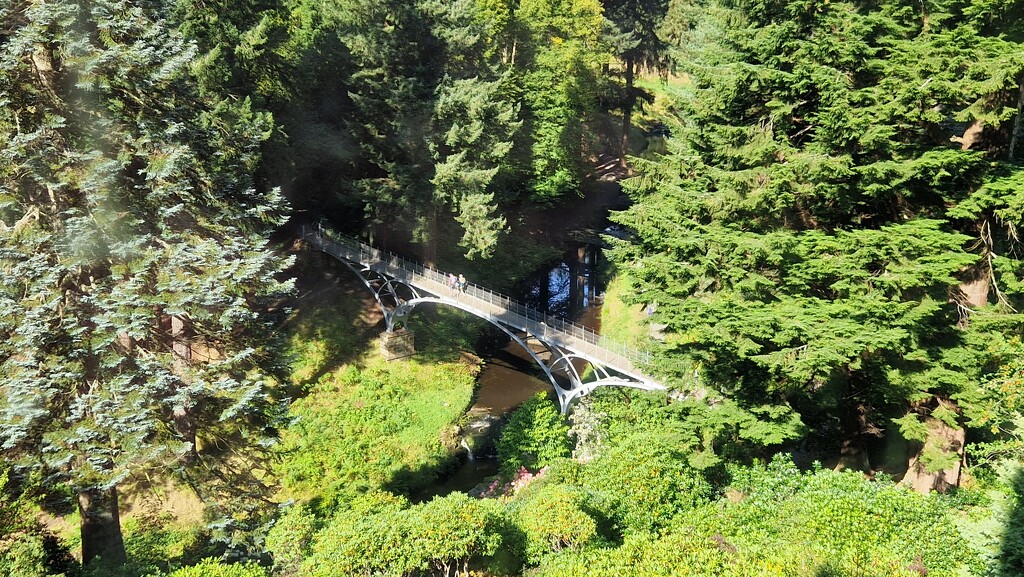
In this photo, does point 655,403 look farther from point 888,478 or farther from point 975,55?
point 975,55

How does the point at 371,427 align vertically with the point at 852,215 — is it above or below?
below

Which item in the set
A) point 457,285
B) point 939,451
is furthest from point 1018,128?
point 457,285

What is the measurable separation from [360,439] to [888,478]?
19.6 metres

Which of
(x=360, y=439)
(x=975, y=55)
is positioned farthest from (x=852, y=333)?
(x=360, y=439)

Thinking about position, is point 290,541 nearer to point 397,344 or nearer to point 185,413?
point 185,413

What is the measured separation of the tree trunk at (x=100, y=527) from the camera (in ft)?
41.5

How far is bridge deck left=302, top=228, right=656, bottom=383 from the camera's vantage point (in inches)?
837

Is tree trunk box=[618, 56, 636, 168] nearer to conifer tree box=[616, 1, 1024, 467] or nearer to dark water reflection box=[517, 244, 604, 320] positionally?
dark water reflection box=[517, 244, 604, 320]

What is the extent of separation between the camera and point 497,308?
26266mm

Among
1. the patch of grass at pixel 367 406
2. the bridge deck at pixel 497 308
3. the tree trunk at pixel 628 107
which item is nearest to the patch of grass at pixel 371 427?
the patch of grass at pixel 367 406

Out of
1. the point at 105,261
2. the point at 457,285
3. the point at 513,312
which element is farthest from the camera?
the point at 457,285

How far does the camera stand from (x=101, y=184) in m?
11.9

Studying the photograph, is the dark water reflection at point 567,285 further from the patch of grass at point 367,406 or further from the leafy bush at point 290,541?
the leafy bush at point 290,541

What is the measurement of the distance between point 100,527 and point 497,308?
16.1 meters
